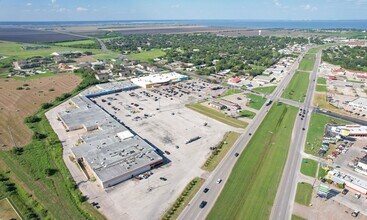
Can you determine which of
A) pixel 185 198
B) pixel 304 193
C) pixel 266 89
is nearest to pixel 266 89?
pixel 266 89

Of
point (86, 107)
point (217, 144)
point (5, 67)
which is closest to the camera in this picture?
point (217, 144)

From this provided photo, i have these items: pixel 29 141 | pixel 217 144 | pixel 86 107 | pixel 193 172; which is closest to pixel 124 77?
pixel 86 107

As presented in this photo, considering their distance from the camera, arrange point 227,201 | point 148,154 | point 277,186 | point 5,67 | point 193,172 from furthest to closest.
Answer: point 5,67 → point 148,154 → point 193,172 → point 277,186 → point 227,201

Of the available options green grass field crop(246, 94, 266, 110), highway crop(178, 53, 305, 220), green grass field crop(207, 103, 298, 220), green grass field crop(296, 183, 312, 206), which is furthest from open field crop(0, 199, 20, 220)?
green grass field crop(246, 94, 266, 110)

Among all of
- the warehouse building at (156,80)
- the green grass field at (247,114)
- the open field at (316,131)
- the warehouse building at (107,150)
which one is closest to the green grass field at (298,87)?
the open field at (316,131)

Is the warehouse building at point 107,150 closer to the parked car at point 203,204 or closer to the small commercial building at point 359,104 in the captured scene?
the parked car at point 203,204

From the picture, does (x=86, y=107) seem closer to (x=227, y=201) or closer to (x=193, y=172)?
(x=193, y=172)
